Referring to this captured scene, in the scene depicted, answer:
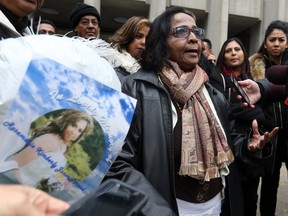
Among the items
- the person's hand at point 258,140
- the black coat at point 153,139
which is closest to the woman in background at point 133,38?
the black coat at point 153,139

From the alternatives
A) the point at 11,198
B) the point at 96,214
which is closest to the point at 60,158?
the point at 96,214

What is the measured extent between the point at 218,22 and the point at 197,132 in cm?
1462

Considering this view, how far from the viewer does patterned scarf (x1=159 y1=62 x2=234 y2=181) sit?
1.89m

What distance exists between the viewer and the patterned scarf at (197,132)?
6.21ft

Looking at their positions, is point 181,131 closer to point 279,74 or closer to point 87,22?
point 279,74

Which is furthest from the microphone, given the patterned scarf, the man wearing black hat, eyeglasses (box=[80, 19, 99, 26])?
eyeglasses (box=[80, 19, 99, 26])

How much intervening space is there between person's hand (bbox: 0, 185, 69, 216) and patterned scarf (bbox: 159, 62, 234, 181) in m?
1.36

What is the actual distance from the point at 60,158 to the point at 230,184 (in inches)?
57.2

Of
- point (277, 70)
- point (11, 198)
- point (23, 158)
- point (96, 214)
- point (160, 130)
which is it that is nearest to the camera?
point (11, 198)

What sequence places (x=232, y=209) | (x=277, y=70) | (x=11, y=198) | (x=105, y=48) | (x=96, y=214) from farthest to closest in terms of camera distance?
1. (x=277, y=70)
2. (x=232, y=209)
3. (x=105, y=48)
4. (x=96, y=214)
5. (x=11, y=198)

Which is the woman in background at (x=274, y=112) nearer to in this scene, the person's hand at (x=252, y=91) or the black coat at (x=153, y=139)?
the person's hand at (x=252, y=91)

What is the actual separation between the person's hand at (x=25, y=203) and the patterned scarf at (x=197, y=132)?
1.36 m

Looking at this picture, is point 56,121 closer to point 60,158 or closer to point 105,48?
point 60,158

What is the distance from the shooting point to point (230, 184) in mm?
2053
